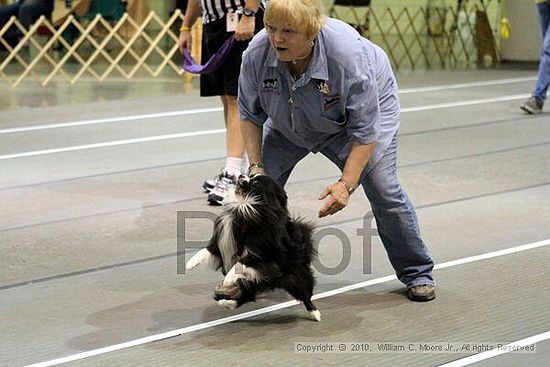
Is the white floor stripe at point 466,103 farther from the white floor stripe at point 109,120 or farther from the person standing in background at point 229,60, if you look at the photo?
the person standing in background at point 229,60

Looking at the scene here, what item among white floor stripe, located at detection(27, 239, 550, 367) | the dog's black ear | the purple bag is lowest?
white floor stripe, located at detection(27, 239, 550, 367)

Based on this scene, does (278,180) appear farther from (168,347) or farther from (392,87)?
(168,347)

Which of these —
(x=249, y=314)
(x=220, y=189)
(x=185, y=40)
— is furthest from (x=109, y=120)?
(x=249, y=314)

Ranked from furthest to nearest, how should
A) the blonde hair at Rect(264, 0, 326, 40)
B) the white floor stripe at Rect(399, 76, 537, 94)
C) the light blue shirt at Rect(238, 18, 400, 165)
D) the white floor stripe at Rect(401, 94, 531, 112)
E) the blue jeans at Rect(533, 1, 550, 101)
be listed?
the white floor stripe at Rect(399, 76, 537, 94) < the white floor stripe at Rect(401, 94, 531, 112) < the blue jeans at Rect(533, 1, 550, 101) < the light blue shirt at Rect(238, 18, 400, 165) < the blonde hair at Rect(264, 0, 326, 40)

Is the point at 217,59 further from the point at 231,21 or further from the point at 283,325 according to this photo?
the point at 283,325

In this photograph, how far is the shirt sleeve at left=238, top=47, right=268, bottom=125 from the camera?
125 inches

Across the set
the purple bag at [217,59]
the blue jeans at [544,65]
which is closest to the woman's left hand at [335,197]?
the purple bag at [217,59]

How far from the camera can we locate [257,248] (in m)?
3.11

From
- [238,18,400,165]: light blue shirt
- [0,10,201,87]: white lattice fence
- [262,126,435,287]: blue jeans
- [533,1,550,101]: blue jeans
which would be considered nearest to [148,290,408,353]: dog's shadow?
[262,126,435,287]: blue jeans

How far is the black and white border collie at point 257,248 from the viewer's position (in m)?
3.09

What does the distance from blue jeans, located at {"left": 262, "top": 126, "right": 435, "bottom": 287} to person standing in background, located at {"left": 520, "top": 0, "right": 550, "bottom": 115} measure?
4.74 m

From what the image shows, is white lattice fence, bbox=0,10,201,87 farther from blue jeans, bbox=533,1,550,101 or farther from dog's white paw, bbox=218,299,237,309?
dog's white paw, bbox=218,299,237,309

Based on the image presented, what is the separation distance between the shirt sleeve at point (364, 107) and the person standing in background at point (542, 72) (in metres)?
5.11

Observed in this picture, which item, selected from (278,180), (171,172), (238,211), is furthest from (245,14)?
(238,211)
